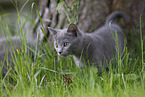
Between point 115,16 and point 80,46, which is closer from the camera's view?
point 80,46

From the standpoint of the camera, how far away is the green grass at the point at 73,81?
167 cm

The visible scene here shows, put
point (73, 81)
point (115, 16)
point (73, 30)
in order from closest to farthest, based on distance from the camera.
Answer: point (73, 81), point (73, 30), point (115, 16)

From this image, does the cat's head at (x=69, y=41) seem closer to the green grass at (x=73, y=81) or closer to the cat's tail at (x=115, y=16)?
the green grass at (x=73, y=81)

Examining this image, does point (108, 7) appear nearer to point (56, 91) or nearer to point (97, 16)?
point (97, 16)

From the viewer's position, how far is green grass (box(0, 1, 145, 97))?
5.48ft

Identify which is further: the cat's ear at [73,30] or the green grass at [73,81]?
the cat's ear at [73,30]

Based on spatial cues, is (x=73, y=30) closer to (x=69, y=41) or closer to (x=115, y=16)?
(x=69, y=41)

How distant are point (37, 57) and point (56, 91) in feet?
2.17

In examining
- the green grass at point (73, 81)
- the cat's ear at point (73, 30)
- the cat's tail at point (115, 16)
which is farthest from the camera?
the cat's tail at point (115, 16)

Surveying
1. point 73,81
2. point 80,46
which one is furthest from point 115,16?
point 73,81

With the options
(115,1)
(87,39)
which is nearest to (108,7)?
(115,1)

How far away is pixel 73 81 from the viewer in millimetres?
1925

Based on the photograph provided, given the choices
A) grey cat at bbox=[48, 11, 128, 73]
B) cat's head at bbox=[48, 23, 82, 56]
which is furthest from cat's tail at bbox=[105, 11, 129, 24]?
cat's head at bbox=[48, 23, 82, 56]

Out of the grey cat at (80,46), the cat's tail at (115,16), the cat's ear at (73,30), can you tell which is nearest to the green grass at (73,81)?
the grey cat at (80,46)
